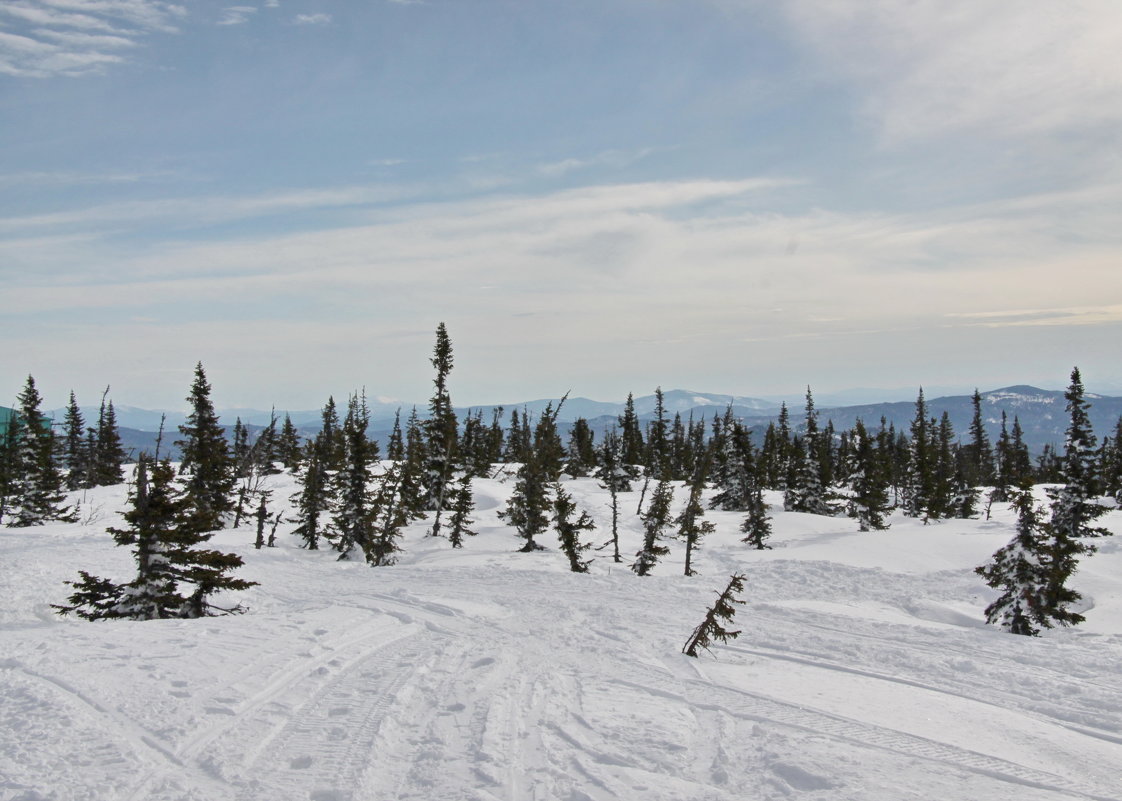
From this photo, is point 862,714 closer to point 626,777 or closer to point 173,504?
point 626,777

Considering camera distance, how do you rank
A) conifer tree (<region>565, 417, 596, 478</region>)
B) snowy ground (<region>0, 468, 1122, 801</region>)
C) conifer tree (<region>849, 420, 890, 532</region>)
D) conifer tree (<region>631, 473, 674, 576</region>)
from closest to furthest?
snowy ground (<region>0, 468, 1122, 801</region>) → conifer tree (<region>631, 473, 674, 576</region>) → conifer tree (<region>849, 420, 890, 532</region>) → conifer tree (<region>565, 417, 596, 478</region>)

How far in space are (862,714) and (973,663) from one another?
4.11 metres

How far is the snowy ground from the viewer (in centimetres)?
604

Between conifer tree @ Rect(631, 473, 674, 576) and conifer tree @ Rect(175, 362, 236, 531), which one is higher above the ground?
conifer tree @ Rect(175, 362, 236, 531)

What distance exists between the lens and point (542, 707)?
26.4 feet

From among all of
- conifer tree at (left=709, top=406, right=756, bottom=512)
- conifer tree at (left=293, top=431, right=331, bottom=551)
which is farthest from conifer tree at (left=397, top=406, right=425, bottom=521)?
conifer tree at (left=709, top=406, right=756, bottom=512)

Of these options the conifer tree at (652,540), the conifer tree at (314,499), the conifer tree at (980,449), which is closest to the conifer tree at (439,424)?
the conifer tree at (314,499)

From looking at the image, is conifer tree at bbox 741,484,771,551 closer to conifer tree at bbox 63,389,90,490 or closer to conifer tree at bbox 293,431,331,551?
conifer tree at bbox 293,431,331,551

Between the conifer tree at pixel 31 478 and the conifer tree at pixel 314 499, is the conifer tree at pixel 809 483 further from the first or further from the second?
the conifer tree at pixel 31 478

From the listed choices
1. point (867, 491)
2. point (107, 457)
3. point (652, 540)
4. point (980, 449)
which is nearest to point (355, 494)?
point (652, 540)

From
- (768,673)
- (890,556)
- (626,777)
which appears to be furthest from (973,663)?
(890,556)

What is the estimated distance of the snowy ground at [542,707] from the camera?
604cm

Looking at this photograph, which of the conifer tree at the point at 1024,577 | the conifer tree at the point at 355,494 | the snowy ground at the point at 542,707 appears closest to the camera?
the snowy ground at the point at 542,707

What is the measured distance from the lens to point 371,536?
3397cm
